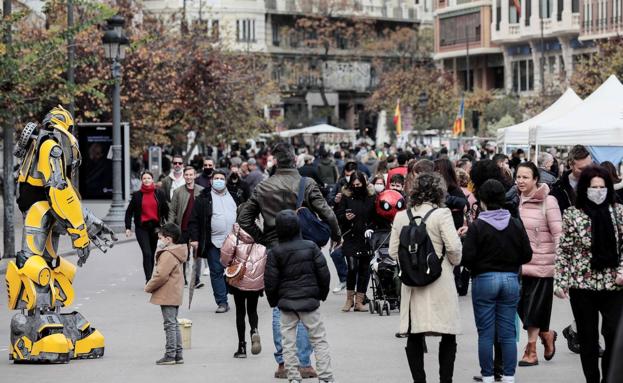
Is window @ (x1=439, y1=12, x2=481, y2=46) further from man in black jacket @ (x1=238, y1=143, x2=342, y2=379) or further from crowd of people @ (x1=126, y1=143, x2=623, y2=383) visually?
man in black jacket @ (x1=238, y1=143, x2=342, y2=379)

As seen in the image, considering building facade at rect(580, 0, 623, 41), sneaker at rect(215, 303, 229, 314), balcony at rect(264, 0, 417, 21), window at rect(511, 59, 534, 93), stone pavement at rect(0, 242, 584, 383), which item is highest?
balcony at rect(264, 0, 417, 21)

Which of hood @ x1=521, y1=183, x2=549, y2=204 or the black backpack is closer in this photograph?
the black backpack

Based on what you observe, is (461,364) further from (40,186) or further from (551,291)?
(40,186)

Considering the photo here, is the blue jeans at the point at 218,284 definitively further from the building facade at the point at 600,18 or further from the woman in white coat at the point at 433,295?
the building facade at the point at 600,18

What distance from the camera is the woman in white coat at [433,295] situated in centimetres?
962

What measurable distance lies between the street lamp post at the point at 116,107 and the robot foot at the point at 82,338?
15119mm

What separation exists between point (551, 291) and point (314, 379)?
1976mm

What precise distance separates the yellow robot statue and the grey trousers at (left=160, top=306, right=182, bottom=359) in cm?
90

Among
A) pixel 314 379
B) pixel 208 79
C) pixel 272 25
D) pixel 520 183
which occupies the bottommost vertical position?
pixel 314 379

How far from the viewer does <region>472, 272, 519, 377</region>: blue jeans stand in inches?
395

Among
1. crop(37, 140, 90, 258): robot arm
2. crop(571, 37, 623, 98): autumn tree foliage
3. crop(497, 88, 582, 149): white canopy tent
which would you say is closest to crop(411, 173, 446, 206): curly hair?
crop(37, 140, 90, 258): robot arm

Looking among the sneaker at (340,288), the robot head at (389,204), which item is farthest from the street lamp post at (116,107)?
the robot head at (389,204)

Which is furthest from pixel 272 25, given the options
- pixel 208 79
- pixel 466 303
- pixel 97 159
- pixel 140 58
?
pixel 466 303

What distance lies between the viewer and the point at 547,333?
11.8 m
